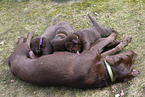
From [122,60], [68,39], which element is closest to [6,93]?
[68,39]

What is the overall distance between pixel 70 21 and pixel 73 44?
1.53 m

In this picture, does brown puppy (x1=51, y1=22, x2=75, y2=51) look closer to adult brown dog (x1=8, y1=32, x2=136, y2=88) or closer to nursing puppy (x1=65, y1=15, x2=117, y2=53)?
nursing puppy (x1=65, y1=15, x2=117, y2=53)

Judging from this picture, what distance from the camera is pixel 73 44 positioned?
360 cm

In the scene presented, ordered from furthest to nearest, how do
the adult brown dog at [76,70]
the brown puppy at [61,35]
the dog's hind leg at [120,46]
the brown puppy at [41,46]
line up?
the brown puppy at [41,46] → the brown puppy at [61,35] → the dog's hind leg at [120,46] → the adult brown dog at [76,70]

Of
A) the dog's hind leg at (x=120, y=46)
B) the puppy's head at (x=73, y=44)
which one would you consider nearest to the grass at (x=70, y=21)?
the dog's hind leg at (x=120, y=46)

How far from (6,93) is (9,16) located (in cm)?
328

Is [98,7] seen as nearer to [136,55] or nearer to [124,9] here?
[124,9]

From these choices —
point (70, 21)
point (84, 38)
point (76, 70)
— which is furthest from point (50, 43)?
point (76, 70)

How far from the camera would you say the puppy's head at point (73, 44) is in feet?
11.8

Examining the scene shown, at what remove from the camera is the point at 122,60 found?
2.94 meters

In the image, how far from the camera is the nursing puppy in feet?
11.9

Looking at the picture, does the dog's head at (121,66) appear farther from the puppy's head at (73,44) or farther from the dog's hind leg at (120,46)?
the puppy's head at (73,44)

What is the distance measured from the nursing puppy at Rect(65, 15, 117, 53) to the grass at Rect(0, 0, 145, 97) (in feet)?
1.72

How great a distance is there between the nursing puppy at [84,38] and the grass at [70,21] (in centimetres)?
52
